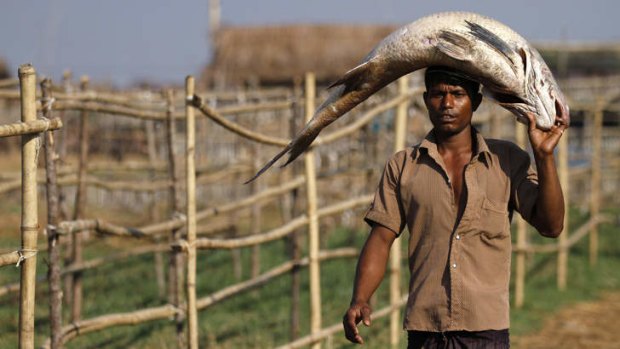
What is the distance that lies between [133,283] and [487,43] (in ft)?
18.9

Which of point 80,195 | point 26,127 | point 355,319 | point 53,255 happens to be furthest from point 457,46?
point 80,195

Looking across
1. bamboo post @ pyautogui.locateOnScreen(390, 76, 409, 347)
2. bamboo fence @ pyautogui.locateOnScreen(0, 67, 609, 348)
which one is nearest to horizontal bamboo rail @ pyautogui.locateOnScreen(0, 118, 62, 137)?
bamboo fence @ pyautogui.locateOnScreen(0, 67, 609, 348)

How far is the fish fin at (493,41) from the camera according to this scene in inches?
112

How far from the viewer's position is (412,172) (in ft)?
10.3

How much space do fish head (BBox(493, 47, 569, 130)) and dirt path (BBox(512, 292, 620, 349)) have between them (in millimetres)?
3938

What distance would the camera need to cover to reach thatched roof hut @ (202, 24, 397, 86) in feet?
68.6

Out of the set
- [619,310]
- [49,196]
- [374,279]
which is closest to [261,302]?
[619,310]

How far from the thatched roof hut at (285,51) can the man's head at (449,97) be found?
58.2 feet

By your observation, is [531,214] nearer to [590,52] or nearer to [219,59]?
[219,59]

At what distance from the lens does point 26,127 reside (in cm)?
295

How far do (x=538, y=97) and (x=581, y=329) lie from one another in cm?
482

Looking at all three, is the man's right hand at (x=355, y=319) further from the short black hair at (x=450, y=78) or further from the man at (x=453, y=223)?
the short black hair at (x=450, y=78)

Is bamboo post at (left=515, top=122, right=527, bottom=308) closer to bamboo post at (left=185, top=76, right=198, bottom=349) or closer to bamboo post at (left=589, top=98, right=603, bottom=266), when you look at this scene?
bamboo post at (left=589, top=98, right=603, bottom=266)

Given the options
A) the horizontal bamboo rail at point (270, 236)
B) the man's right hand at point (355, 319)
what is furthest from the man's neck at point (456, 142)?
the horizontal bamboo rail at point (270, 236)
